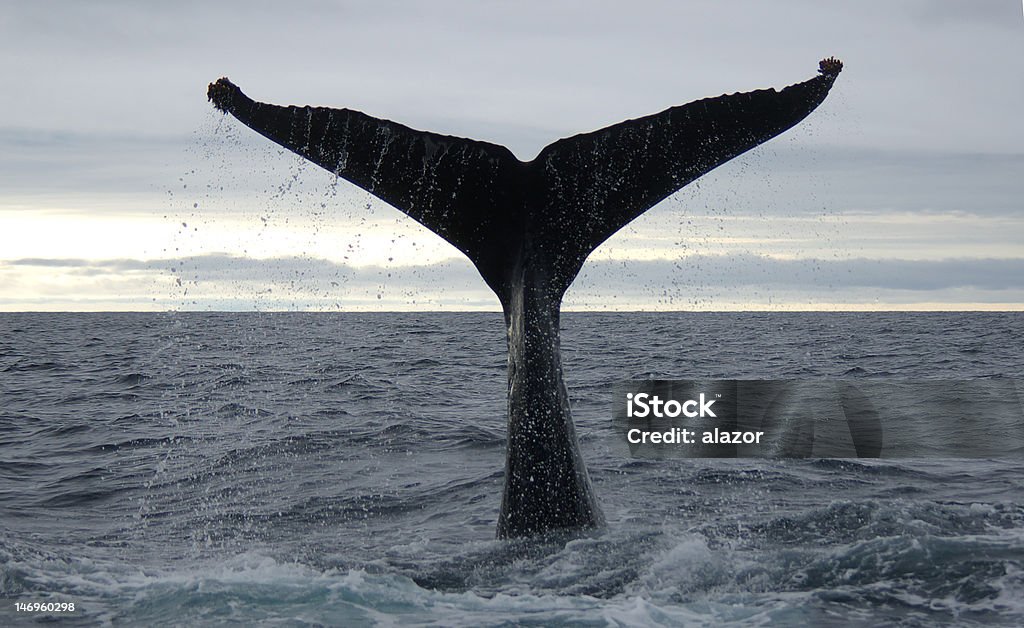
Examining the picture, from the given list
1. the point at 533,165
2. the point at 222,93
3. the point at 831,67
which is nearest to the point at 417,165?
the point at 533,165

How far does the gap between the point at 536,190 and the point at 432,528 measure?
3332 mm

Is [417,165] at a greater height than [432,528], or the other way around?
[417,165]

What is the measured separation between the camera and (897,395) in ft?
68.6

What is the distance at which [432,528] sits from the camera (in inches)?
341

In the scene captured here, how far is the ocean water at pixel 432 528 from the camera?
20.3 feet

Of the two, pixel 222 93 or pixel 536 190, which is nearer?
pixel 222 93

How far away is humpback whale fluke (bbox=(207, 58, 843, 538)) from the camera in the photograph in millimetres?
6113

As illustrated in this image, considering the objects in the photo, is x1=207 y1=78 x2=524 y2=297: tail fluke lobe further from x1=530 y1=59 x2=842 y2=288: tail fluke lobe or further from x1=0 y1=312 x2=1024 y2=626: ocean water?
x1=0 y1=312 x2=1024 y2=626: ocean water

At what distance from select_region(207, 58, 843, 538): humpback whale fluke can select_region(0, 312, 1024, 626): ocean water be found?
617 millimetres

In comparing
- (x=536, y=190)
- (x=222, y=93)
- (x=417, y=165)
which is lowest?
(x=536, y=190)

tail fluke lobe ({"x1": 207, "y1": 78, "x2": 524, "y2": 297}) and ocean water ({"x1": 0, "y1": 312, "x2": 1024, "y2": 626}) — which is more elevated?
tail fluke lobe ({"x1": 207, "y1": 78, "x2": 524, "y2": 297})

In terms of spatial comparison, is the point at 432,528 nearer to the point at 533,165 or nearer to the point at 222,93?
the point at 533,165

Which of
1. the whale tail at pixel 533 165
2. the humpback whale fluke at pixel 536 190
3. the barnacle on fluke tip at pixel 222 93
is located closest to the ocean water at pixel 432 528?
the humpback whale fluke at pixel 536 190

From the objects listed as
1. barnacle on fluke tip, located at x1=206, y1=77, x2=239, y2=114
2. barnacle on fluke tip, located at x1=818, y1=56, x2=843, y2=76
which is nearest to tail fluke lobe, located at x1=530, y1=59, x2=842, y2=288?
barnacle on fluke tip, located at x1=818, y1=56, x2=843, y2=76
